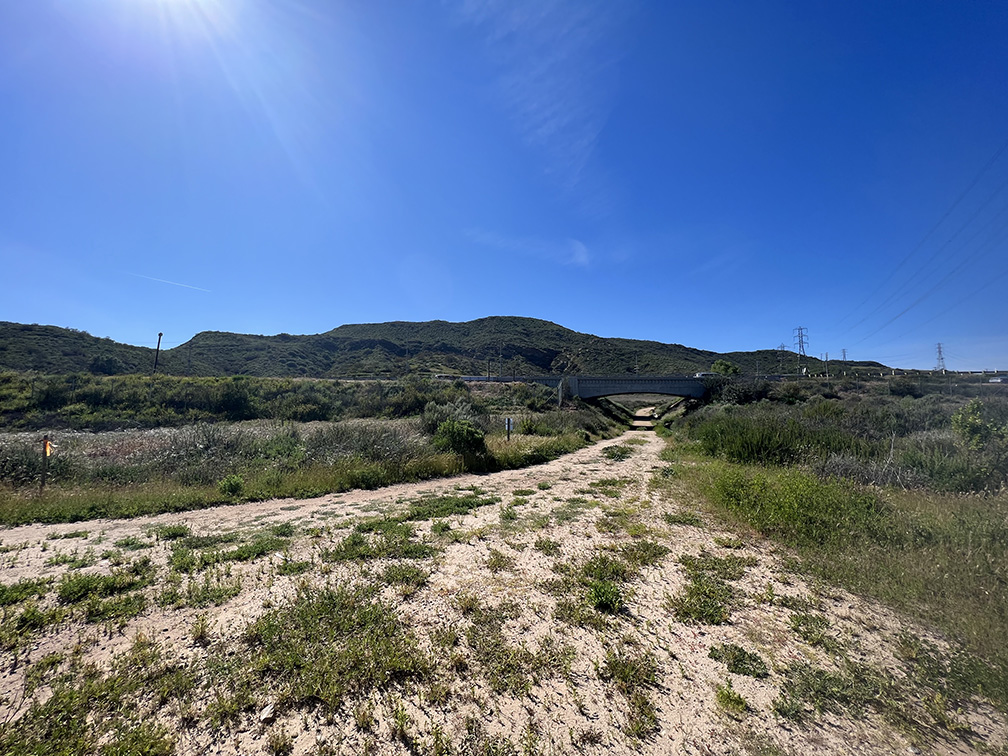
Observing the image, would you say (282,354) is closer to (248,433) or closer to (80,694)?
(248,433)

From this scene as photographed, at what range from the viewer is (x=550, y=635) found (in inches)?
142

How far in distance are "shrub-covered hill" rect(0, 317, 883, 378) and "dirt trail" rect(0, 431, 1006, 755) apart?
189 ft

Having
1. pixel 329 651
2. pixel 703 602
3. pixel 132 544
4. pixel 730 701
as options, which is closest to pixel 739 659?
pixel 730 701

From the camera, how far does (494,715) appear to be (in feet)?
8.87

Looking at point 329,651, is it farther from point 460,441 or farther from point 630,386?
point 630,386

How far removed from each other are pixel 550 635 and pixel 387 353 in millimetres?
82949

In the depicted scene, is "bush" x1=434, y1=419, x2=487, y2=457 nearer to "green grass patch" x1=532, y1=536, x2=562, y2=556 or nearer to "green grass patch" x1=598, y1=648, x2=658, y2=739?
"green grass patch" x1=532, y1=536, x2=562, y2=556

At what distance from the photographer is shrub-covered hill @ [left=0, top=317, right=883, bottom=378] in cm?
4703

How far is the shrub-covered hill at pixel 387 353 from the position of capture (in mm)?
47031

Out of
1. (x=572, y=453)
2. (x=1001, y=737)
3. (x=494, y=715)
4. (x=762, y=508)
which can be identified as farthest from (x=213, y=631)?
(x=572, y=453)

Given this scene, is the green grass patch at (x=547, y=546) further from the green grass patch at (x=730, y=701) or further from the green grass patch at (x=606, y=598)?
the green grass patch at (x=730, y=701)

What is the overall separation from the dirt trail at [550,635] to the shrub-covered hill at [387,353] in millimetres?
57614

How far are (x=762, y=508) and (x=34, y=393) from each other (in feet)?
136

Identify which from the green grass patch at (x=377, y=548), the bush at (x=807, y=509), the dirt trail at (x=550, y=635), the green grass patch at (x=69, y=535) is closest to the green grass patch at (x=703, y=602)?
the dirt trail at (x=550, y=635)
